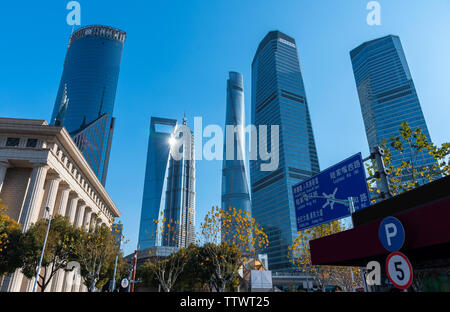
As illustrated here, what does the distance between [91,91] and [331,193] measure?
6768 inches

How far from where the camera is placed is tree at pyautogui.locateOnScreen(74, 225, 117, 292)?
3553 centimetres

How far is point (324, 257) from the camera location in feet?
38.1

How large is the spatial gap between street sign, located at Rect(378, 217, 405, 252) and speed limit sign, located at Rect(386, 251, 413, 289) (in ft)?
3.93

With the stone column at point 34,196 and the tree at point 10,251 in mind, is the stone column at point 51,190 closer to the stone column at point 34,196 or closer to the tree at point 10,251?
the stone column at point 34,196

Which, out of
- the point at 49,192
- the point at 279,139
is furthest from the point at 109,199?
the point at 279,139

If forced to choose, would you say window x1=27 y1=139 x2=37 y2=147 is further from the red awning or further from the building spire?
the building spire

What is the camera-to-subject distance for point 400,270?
663 cm

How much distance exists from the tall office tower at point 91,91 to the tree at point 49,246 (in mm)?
119857

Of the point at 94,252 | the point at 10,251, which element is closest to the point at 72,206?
the point at 94,252

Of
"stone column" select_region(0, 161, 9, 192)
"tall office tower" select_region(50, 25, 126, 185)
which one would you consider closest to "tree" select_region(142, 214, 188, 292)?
"stone column" select_region(0, 161, 9, 192)

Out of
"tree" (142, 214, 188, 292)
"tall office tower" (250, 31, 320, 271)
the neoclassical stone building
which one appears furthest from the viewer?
"tall office tower" (250, 31, 320, 271)
